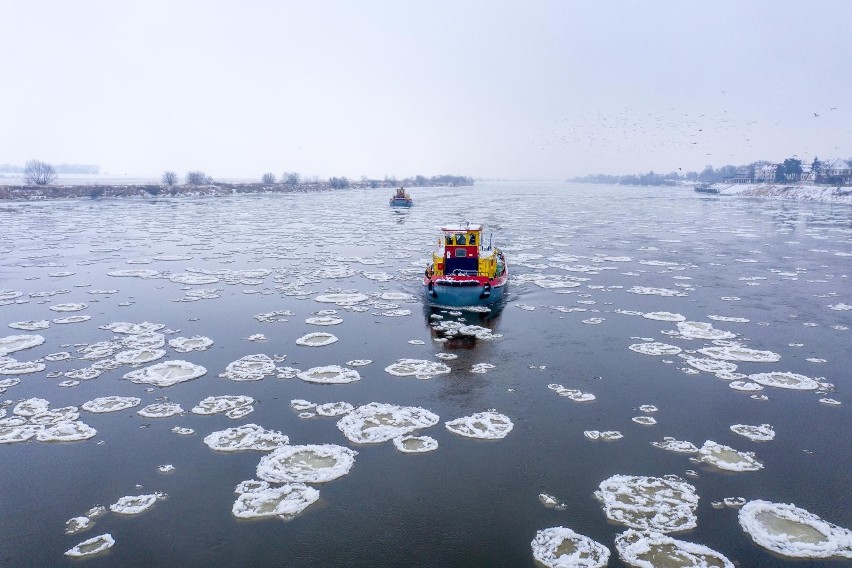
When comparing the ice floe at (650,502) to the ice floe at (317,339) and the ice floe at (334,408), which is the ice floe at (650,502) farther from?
the ice floe at (317,339)

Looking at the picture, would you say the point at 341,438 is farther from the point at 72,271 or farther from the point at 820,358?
the point at 72,271

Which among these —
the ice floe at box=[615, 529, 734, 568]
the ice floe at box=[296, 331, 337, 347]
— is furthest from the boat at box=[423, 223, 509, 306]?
the ice floe at box=[615, 529, 734, 568]

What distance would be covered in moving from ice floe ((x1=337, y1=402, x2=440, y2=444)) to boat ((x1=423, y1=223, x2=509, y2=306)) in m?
8.80

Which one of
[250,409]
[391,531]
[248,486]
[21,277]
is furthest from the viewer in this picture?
[21,277]

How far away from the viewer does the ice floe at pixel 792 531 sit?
7.25 m

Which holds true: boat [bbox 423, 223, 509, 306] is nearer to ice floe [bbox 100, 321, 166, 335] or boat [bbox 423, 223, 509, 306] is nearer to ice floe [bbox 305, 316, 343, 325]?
ice floe [bbox 305, 316, 343, 325]

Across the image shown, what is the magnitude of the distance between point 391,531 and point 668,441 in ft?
Answer: 20.1

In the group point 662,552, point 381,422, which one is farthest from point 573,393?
point 662,552

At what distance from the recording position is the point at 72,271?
26406 millimetres

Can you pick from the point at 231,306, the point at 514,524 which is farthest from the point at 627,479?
the point at 231,306

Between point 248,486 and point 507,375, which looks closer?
point 248,486

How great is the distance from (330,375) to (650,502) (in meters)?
8.17

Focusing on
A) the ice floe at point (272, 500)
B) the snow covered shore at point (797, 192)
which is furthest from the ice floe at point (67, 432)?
the snow covered shore at point (797, 192)

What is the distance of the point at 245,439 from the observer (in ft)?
33.2
